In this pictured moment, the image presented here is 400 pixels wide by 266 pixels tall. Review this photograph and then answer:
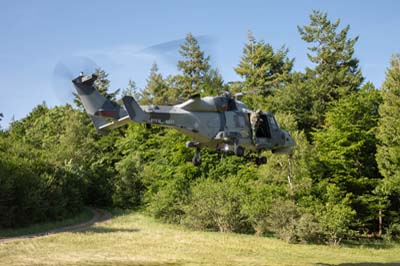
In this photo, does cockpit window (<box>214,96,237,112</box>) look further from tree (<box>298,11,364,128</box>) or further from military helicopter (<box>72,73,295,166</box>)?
tree (<box>298,11,364,128</box>)

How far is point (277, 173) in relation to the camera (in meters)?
31.6

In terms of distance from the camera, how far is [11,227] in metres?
31.6

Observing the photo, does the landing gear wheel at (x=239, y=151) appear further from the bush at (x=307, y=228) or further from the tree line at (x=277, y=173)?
the bush at (x=307, y=228)

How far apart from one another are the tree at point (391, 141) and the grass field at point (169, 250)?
175 inches

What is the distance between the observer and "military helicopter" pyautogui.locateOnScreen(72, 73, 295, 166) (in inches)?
464

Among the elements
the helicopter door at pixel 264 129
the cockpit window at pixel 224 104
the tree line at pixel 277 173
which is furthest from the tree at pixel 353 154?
the cockpit window at pixel 224 104

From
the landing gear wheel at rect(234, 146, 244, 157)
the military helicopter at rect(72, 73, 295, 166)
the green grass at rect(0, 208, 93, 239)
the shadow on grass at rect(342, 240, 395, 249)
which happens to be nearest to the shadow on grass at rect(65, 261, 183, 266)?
the military helicopter at rect(72, 73, 295, 166)

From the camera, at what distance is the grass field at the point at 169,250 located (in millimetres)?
21312

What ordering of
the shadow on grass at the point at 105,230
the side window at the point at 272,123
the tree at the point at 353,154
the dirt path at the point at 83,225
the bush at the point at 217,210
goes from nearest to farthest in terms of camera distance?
the side window at the point at 272,123 < the dirt path at the point at 83,225 < the shadow on grass at the point at 105,230 < the bush at the point at 217,210 < the tree at the point at 353,154

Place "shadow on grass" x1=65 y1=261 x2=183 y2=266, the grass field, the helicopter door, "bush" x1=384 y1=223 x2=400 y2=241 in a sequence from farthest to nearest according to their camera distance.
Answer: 1. "bush" x1=384 y1=223 x2=400 y2=241
2. the grass field
3. "shadow on grass" x1=65 y1=261 x2=183 y2=266
4. the helicopter door

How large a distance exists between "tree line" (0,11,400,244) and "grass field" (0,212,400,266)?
2.52 meters

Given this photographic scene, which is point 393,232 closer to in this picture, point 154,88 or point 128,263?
point 128,263

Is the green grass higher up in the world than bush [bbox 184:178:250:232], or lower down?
lower down

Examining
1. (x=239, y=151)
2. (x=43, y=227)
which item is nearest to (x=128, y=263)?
(x=239, y=151)
